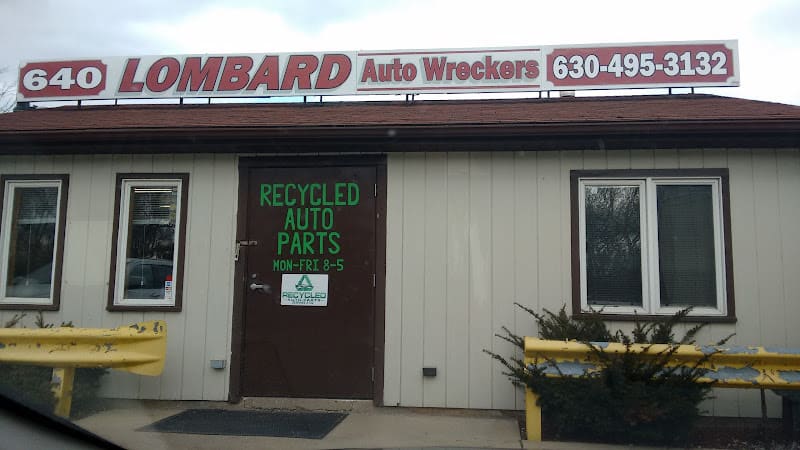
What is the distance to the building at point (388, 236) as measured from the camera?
6168mm

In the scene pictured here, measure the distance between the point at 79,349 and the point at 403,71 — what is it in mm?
5341

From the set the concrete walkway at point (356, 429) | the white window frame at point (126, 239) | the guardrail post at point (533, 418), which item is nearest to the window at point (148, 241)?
the white window frame at point (126, 239)

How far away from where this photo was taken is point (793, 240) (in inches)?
240

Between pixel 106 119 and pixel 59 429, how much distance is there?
5.54 m

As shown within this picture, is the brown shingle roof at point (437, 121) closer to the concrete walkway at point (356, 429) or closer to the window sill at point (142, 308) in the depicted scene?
the window sill at point (142, 308)

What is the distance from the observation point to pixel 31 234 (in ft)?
23.3

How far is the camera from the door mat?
544 cm

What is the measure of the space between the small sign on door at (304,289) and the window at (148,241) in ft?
3.74

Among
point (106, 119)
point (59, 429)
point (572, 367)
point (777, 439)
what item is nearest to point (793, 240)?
point (777, 439)

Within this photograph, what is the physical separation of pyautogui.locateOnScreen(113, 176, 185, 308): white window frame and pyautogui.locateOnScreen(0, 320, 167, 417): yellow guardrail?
0.71 meters

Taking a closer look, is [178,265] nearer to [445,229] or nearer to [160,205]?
[160,205]

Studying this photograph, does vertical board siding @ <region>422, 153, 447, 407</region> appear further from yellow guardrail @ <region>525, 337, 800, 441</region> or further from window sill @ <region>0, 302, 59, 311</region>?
window sill @ <region>0, 302, 59, 311</region>

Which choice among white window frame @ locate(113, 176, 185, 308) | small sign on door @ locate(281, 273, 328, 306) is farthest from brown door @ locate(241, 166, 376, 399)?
white window frame @ locate(113, 176, 185, 308)

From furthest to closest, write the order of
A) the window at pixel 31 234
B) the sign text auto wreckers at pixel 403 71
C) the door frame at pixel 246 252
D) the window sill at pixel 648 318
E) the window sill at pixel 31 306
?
1. the sign text auto wreckers at pixel 403 71
2. the window at pixel 31 234
3. the window sill at pixel 31 306
4. the door frame at pixel 246 252
5. the window sill at pixel 648 318
